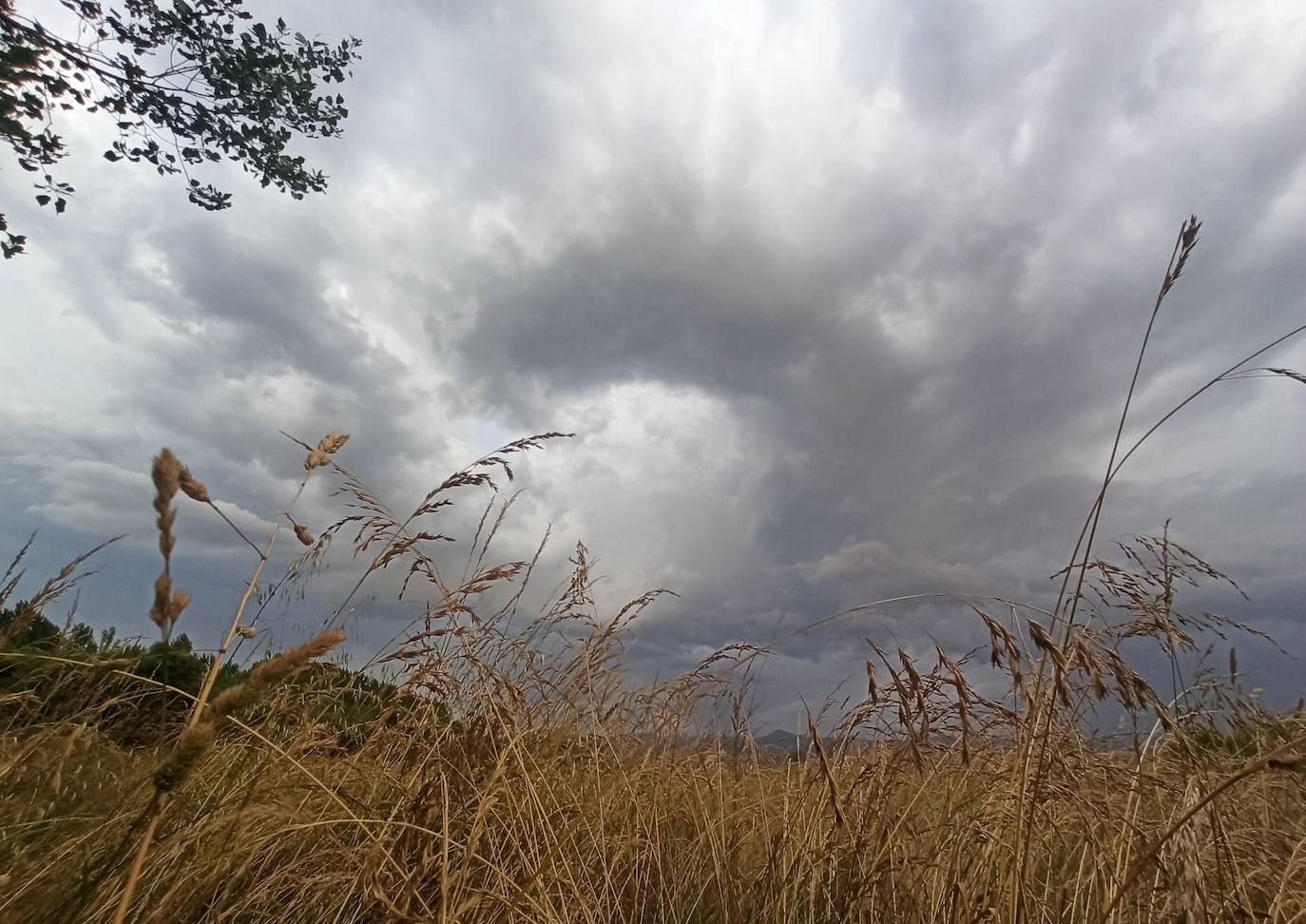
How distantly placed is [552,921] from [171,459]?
50.4 inches

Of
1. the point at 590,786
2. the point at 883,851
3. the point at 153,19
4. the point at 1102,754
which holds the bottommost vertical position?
the point at 883,851

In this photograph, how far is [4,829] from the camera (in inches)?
77.1

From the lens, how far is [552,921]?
1.59 metres

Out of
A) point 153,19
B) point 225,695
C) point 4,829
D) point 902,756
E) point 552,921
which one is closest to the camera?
point 225,695

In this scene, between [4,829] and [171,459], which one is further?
[4,829]

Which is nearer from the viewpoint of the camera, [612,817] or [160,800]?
[160,800]

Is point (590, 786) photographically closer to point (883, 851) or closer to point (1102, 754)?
point (883, 851)

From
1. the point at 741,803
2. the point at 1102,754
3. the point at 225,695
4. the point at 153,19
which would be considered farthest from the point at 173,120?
the point at 1102,754

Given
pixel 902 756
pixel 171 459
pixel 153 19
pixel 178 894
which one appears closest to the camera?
pixel 171 459

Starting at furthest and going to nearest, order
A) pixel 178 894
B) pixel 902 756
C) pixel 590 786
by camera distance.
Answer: pixel 590 786
pixel 902 756
pixel 178 894

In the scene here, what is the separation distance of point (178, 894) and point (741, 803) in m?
2.30

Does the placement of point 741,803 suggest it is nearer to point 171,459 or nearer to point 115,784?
point 115,784

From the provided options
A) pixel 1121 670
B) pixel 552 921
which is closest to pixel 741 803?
pixel 552 921

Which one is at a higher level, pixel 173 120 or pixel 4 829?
pixel 173 120
